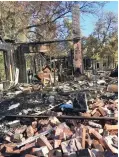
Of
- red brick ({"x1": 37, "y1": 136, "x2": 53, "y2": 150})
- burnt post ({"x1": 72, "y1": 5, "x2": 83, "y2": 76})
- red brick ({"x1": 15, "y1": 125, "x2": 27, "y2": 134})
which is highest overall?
burnt post ({"x1": 72, "y1": 5, "x2": 83, "y2": 76})

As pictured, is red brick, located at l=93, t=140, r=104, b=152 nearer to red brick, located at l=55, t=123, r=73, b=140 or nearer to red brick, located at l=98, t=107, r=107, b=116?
red brick, located at l=55, t=123, r=73, b=140

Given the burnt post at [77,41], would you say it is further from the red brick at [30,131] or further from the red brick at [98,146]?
the red brick at [98,146]

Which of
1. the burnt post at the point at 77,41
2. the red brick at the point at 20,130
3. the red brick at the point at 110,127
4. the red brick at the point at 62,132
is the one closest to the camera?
the red brick at the point at 62,132

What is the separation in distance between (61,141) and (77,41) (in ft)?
59.8

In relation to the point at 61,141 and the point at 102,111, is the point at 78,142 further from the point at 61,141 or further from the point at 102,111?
the point at 102,111

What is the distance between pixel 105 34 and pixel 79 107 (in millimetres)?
34031

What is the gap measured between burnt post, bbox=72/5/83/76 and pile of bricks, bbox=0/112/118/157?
49.7 feet

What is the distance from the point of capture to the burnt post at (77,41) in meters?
22.6

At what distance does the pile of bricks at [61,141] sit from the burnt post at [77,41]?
49.7 ft

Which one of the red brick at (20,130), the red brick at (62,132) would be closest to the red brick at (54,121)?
the red brick at (62,132)

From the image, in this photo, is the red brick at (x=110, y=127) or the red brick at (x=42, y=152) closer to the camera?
the red brick at (x=42, y=152)

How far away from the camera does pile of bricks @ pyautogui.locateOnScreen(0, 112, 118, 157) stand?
4.88 metres

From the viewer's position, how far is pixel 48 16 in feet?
84.4

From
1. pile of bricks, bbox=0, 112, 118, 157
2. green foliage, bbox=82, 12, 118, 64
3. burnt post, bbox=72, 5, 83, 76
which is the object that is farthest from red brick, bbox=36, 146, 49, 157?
green foliage, bbox=82, 12, 118, 64
